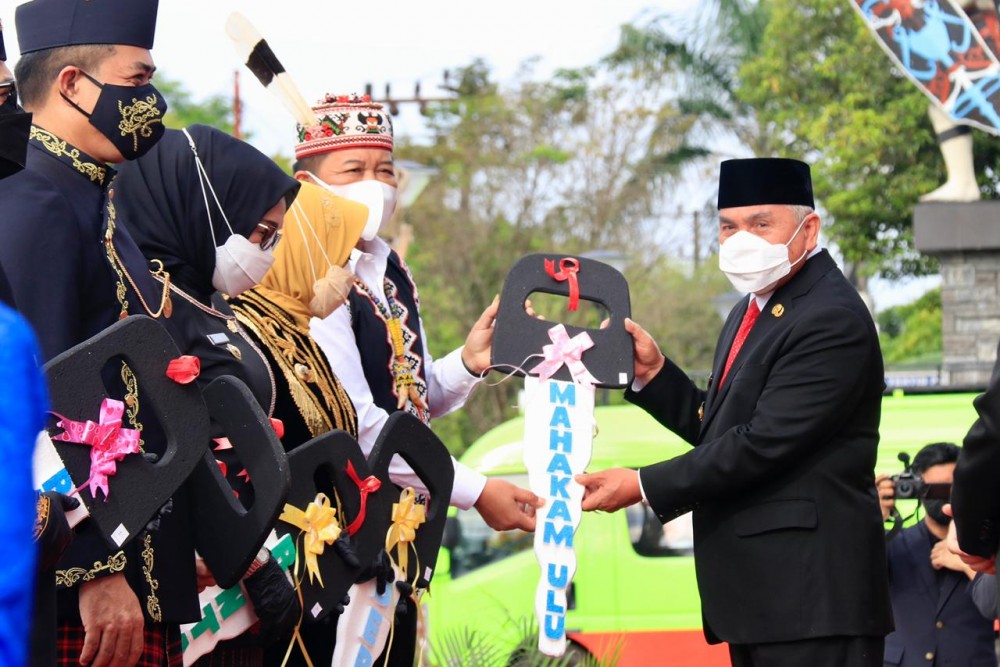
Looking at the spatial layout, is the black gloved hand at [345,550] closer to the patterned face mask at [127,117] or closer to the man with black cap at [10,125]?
the patterned face mask at [127,117]

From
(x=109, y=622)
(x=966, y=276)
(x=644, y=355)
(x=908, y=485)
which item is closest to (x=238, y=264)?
(x=109, y=622)

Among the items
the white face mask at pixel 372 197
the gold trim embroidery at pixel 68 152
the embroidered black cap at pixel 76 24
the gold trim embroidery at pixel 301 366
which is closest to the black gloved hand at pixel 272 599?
the gold trim embroidery at pixel 301 366

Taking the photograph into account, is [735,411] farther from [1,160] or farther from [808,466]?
[1,160]

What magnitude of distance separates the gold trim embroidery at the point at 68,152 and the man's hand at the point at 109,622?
0.82 m

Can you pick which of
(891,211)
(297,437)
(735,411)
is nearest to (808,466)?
(735,411)

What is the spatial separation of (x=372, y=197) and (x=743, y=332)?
1151mm

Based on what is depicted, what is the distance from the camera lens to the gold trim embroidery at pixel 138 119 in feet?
10.0

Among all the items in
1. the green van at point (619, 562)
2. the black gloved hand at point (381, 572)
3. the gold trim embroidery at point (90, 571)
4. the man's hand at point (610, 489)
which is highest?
the gold trim embroidery at point (90, 571)

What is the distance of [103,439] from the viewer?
8.46ft

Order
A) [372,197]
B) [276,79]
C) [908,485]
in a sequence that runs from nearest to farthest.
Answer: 1. [276,79]
2. [372,197]
3. [908,485]

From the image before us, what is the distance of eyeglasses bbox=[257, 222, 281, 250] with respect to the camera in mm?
3592

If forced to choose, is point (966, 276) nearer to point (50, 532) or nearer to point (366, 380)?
point (366, 380)

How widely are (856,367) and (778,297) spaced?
325mm

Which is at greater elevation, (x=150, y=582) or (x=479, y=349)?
(x=479, y=349)
